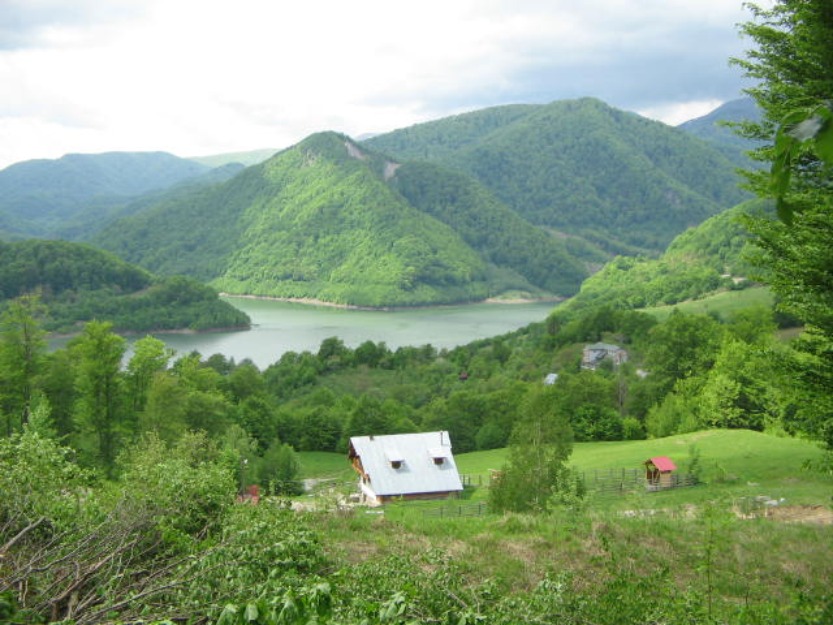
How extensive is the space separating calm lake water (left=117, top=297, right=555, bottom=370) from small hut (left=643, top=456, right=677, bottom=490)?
180 ft

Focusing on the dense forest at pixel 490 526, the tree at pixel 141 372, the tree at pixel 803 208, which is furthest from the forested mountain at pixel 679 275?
the tree at pixel 803 208

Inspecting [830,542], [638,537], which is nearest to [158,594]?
[638,537]

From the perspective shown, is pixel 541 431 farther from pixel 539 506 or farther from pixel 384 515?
pixel 384 515

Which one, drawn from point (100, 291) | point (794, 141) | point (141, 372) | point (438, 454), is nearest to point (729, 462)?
point (438, 454)

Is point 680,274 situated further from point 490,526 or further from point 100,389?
point 490,526

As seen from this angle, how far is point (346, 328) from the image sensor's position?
104m

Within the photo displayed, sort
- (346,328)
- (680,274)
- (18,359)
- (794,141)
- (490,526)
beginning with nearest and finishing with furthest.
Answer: (794,141), (490,526), (18,359), (680,274), (346,328)

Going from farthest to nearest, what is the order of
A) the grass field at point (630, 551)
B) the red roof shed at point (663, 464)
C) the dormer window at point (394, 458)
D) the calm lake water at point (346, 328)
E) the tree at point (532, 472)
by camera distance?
1. the calm lake water at point (346, 328)
2. the dormer window at point (394, 458)
3. the red roof shed at point (663, 464)
4. the tree at point (532, 472)
5. the grass field at point (630, 551)

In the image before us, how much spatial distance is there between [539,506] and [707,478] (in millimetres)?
9418

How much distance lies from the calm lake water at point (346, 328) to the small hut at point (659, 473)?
180 feet

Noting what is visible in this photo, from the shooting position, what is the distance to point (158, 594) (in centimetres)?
570

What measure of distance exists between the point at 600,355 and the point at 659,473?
39.0 meters

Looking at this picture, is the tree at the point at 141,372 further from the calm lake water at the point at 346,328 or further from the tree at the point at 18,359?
the calm lake water at the point at 346,328

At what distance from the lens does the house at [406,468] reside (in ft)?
97.6
